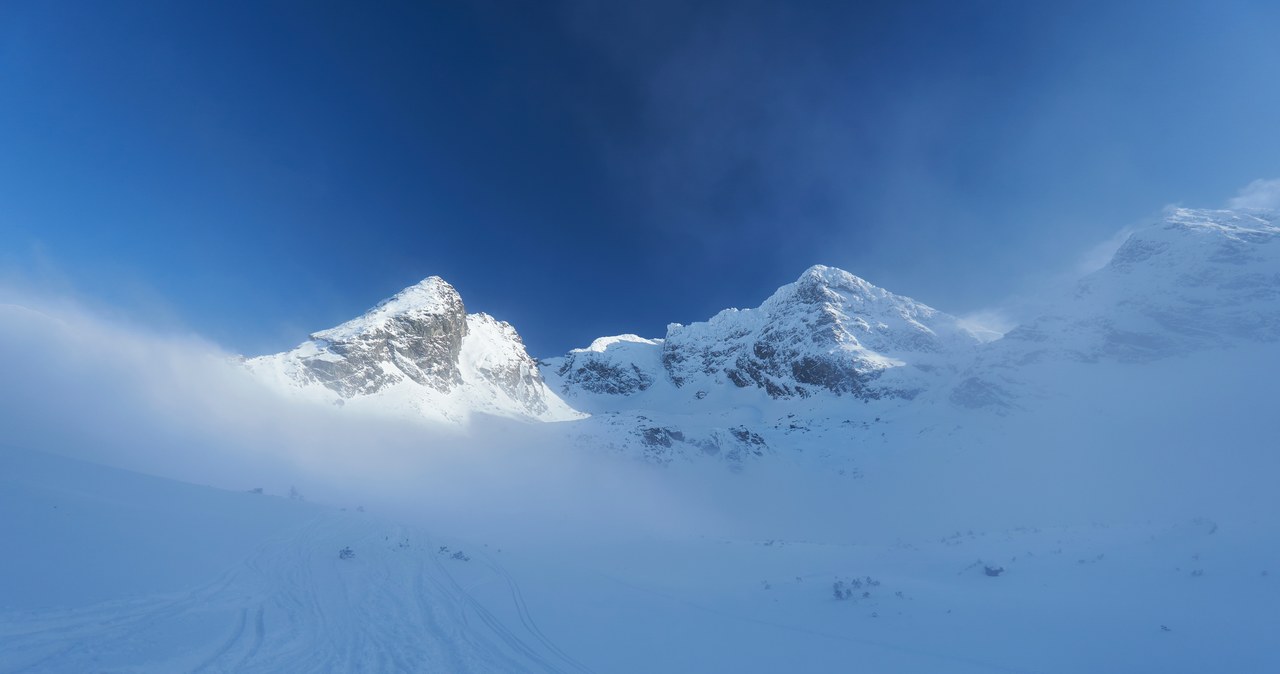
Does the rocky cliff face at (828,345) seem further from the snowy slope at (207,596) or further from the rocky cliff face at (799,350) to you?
the snowy slope at (207,596)

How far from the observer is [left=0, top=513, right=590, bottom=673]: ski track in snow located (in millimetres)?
5633

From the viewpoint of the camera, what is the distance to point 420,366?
9112 cm

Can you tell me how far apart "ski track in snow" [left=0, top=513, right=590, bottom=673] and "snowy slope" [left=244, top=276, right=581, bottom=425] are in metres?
73.0

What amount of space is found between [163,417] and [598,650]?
48.3 m

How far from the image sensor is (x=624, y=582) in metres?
13.6

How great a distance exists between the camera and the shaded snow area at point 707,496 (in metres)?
7.17

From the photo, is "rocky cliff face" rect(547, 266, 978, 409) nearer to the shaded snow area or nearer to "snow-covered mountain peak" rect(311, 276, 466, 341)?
the shaded snow area

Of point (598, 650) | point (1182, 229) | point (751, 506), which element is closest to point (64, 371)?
point (598, 650)

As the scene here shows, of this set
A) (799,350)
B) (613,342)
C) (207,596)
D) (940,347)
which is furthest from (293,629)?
(613,342)

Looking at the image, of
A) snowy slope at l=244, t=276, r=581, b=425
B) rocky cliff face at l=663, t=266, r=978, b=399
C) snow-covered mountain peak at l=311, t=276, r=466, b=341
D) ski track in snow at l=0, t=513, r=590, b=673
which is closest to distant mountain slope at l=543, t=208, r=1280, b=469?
rocky cliff face at l=663, t=266, r=978, b=399

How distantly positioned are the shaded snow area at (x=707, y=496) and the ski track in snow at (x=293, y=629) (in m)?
0.07

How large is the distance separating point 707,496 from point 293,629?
5329 cm

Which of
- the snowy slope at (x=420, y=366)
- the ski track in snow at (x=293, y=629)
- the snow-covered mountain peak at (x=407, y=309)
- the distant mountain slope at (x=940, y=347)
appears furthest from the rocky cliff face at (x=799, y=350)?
the ski track in snow at (x=293, y=629)

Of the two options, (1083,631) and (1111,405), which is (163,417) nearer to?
(1083,631)
